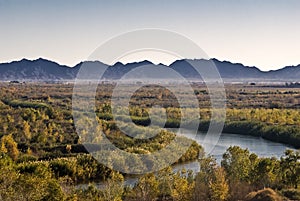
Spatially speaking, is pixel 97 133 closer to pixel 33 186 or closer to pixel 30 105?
pixel 33 186

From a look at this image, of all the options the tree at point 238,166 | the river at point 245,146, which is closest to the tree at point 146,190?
the tree at point 238,166

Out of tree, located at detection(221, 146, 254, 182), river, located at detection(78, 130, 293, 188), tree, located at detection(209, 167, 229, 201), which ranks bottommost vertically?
river, located at detection(78, 130, 293, 188)

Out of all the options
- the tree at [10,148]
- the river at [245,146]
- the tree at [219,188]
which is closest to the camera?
the tree at [219,188]

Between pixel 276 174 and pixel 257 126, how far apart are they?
30.7 metres

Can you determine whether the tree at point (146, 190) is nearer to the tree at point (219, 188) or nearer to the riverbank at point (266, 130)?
the tree at point (219, 188)

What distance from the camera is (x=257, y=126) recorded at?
189ft

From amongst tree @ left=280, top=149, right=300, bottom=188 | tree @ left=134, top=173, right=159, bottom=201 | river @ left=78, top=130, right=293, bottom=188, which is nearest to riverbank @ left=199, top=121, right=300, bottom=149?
river @ left=78, top=130, right=293, bottom=188

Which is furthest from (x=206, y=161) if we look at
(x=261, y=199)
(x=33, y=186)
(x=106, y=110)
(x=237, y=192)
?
(x=106, y=110)

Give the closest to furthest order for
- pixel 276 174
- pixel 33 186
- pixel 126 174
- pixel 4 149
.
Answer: pixel 33 186 → pixel 276 174 → pixel 126 174 → pixel 4 149

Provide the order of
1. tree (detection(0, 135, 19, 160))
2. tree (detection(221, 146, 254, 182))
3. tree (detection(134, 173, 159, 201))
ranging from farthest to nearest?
tree (detection(0, 135, 19, 160)) < tree (detection(221, 146, 254, 182)) < tree (detection(134, 173, 159, 201))

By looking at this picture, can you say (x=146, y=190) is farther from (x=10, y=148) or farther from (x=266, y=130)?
(x=266, y=130)

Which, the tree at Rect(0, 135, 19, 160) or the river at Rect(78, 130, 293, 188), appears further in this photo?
the river at Rect(78, 130, 293, 188)

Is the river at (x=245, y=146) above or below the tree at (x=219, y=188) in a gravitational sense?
below

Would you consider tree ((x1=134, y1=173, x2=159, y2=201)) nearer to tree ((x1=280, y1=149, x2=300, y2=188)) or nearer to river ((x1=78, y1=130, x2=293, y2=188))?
tree ((x1=280, y1=149, x2=300, y2=188))
